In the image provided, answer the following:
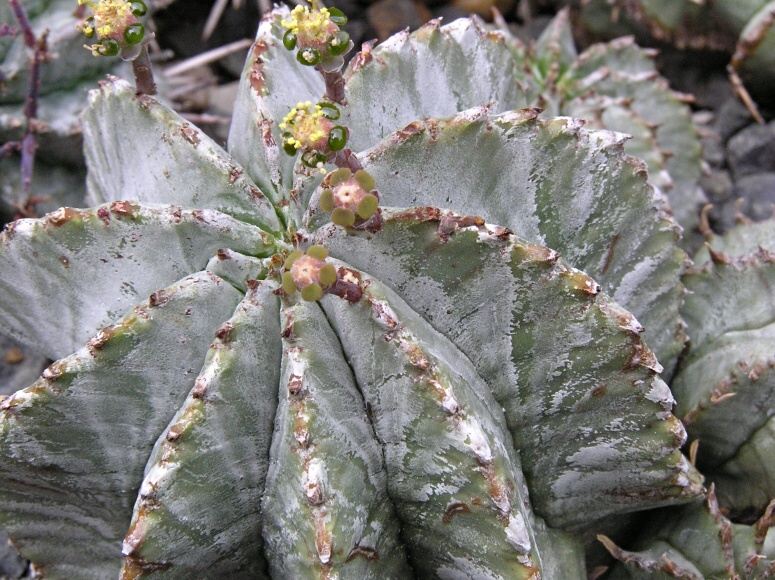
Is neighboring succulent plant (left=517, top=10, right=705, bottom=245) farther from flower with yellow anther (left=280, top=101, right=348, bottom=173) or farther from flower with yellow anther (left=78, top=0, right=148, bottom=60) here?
flower with yellow anther (left=280, top=101, right=348, bottom=173)

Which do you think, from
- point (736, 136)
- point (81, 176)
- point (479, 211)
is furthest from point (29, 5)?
point (736, 136)

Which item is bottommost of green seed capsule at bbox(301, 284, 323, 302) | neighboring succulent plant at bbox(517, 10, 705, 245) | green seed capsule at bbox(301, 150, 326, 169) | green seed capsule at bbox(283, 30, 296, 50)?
neighboring succulent plant at bbox(517, 10, 705, 245)

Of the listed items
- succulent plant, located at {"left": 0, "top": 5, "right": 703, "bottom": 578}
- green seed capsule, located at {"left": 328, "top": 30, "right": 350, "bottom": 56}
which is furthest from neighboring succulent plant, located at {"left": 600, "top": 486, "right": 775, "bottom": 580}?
green seed capsule, located at {"left": 328, "top": 30, "right": 350, "bottom": 56}

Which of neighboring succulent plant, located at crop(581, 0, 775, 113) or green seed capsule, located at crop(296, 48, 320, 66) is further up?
green seed capsule, located at crop(296, 48, 320, 66)

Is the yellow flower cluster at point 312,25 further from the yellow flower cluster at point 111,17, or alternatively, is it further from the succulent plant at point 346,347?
the yellow flower cluster at point 111,17

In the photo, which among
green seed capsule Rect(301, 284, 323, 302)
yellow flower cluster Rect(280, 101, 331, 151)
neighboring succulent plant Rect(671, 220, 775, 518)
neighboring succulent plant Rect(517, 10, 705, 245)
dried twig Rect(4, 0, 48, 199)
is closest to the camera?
green seed capsule Rect(301, 284, 323, 302)

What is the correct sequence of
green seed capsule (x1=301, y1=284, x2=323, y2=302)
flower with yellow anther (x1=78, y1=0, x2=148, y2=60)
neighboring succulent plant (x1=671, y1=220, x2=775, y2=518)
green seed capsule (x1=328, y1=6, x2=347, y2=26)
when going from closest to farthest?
green seed capsule (x1=301, y1=284, x2=323, y2=302)
green seed capsule (x1=328, y1=6, x2=347, y2=26)
flower with yellow anther (x1=78, y1=0, x2=148, y2=60)
neighboring succulent plant (x1=671, y1=220, x2=775, y2=518)

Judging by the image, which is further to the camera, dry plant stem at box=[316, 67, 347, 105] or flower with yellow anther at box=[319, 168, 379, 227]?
dry plant stem at box=[316, 67, 347, 105]
